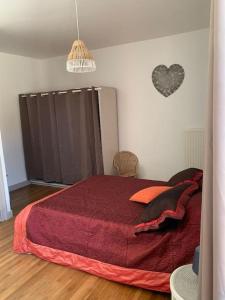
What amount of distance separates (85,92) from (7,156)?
193cm

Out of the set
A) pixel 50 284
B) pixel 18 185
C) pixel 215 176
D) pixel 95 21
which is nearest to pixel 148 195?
pixel 50 284

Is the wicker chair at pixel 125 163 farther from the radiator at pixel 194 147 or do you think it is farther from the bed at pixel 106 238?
the bed at pixel 106 238

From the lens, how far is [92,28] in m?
3.28

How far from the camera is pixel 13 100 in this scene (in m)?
4.76

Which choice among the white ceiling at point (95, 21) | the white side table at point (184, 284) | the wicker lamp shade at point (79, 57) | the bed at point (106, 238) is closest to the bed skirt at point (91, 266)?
the bed at point (106, 238)

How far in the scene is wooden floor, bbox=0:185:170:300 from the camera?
201 cm

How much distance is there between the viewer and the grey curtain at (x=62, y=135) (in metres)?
4.18

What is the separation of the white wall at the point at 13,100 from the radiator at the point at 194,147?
316 cm

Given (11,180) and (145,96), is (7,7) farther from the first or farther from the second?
(11,180)

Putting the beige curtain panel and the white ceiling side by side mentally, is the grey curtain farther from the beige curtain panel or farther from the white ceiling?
the beige curtain panel

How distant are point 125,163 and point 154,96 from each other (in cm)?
125

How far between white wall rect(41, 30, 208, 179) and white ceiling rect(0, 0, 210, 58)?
216mm

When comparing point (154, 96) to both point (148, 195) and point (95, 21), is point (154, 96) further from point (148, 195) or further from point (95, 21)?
point (148, 195)

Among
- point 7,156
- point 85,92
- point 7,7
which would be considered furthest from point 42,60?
point 7,7
